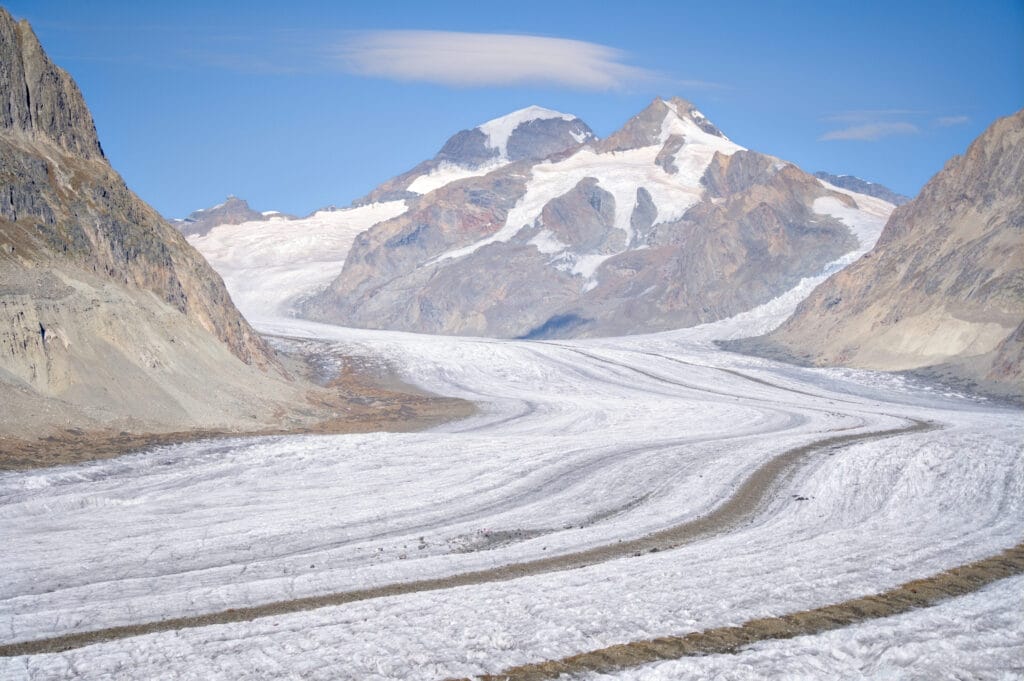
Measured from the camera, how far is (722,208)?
116 m

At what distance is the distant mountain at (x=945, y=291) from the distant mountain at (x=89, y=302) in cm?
3789

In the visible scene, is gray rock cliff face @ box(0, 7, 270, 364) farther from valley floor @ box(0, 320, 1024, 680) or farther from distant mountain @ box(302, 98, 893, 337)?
distant mountain @ box(302, 98, 893, 337)

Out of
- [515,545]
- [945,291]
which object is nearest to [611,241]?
[945,291]

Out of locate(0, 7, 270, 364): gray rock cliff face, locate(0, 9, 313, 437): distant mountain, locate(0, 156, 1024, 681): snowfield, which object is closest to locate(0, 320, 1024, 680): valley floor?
locate(0, 156, 1024, 681): snowfield

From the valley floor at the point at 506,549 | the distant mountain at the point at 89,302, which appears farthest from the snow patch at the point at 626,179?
the valley floor at the point at 506,549

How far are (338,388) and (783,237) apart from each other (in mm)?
68250

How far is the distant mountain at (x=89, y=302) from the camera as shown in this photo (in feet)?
98.5

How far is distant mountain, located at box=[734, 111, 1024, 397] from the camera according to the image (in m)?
60.1

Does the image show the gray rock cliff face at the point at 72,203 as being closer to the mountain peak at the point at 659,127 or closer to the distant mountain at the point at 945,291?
the distant mountain at the point at 945,291

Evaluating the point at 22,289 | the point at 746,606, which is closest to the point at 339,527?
the point at 746,606

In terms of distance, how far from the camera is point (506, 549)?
1797cm

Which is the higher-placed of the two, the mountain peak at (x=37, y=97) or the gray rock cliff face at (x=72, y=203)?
the mountain peak at (x=37, y=97)

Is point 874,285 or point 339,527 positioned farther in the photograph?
point 874,285

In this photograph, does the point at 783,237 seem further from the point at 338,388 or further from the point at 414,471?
the point at 414,471
